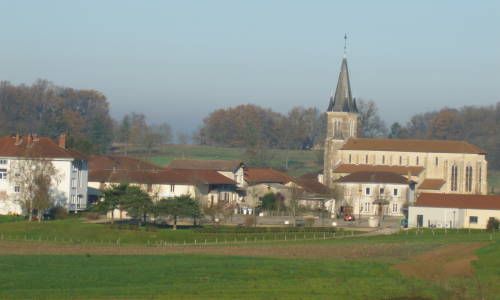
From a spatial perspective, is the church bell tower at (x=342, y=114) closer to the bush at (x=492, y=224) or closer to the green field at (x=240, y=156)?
the green field at (x=240, y=156)

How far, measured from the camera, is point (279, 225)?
241 ft

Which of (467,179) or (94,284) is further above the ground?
(467,179)

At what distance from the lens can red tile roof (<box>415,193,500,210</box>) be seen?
74.9 m

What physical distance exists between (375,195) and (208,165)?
18524 mm

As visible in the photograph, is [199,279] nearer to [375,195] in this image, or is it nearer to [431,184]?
[375,195]

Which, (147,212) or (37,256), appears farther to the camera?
(147,212)

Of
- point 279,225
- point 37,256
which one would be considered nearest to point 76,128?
point 279,225

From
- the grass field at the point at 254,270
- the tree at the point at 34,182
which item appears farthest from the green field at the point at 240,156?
the grass field at the point at 254,270

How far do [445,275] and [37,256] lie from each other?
17.7 meters

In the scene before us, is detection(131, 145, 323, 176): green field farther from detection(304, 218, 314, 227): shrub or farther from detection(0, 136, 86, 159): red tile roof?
detection(304, 218, 314, 227): shrub

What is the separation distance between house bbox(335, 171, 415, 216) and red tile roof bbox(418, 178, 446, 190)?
438 cm

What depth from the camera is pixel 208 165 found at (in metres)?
103

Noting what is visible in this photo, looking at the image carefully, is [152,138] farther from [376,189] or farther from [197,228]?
[197,228]

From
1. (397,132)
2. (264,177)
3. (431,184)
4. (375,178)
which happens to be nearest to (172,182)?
(264,177)
